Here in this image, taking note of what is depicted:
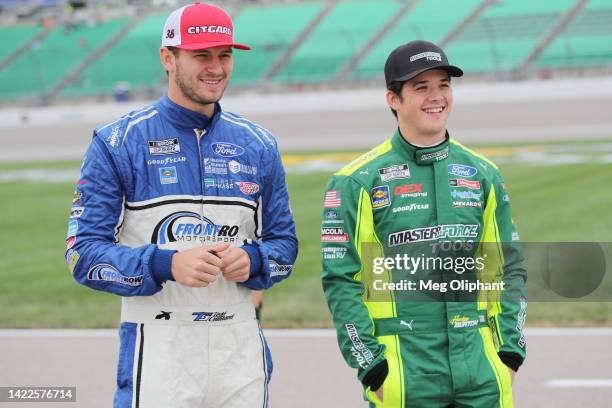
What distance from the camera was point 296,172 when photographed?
18.3 meters

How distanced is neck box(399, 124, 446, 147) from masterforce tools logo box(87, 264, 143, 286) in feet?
3.70

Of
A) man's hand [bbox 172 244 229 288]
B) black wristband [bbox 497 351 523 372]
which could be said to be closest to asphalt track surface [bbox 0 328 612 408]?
black wristband [bbox 497 351 523 372]

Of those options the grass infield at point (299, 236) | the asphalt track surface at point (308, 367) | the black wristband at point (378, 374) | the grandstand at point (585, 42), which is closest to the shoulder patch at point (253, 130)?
the black wristband at point (378, 374)

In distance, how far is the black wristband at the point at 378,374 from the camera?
3.27 metres

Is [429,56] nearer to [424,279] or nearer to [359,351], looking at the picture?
[424,279]

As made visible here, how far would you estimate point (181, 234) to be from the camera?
10.9 feet

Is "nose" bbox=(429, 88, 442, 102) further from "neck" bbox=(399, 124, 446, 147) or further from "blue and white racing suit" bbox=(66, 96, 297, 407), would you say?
"blue and white racing suit" bbox=(66, 96, 297, 407)

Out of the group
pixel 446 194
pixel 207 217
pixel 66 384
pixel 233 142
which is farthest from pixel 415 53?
pixel 66 384

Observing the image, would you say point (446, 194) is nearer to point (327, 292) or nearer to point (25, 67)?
point (327, 292)

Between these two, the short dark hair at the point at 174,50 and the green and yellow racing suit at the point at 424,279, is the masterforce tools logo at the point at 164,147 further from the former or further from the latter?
the green and yellow racing suit at the point at 424,279

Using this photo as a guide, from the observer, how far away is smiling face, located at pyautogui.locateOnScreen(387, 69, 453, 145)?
345cm

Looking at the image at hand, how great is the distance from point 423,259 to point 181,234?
888 millimetres

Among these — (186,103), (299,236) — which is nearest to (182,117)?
(186,103)

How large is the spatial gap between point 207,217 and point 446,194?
2.91 ft
